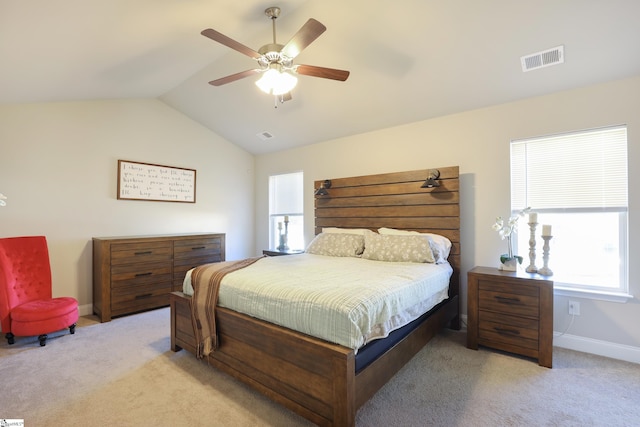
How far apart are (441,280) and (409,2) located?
2348mm

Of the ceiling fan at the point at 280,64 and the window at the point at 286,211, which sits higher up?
the ceiling fan at the point at 280,64

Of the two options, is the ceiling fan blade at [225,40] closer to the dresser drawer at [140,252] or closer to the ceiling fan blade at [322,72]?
the ceiling fan blade at [322,72]

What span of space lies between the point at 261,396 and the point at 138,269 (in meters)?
2.57

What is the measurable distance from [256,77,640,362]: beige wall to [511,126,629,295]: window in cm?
9

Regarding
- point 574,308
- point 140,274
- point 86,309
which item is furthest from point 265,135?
point 574,308

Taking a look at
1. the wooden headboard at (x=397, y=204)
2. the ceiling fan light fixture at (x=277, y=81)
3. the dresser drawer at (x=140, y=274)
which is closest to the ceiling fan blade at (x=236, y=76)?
the ceiling fan light fixture at (x=277, y=81)

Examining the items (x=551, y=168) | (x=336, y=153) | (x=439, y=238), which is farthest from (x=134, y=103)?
(x=551, y=168)

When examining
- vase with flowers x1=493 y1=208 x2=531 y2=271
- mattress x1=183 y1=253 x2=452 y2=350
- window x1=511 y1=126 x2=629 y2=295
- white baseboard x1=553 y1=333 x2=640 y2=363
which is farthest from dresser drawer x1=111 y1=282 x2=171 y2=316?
white baseboard x1=553 y1=333 x2=640 y2=363

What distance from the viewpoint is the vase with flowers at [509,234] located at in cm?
283

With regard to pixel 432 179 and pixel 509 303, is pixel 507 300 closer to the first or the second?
pixel 509 303

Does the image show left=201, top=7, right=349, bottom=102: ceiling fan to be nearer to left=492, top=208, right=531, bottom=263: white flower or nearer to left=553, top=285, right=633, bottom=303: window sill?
left=492, top=208, right=531, bottom=263: white flower

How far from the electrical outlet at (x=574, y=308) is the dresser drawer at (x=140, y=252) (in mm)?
4525

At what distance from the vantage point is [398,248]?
316 cm

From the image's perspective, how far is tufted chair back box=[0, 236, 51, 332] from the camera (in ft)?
9.14
